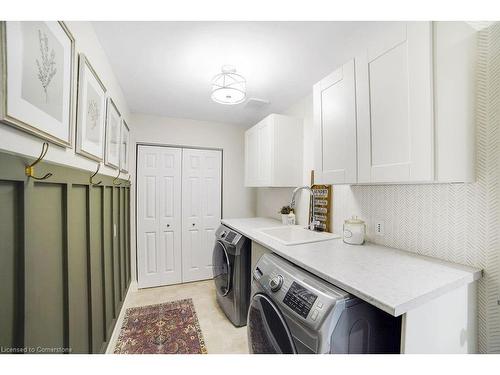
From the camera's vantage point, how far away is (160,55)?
1.59m

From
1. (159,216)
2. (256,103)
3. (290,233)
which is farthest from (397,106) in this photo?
(159,216)

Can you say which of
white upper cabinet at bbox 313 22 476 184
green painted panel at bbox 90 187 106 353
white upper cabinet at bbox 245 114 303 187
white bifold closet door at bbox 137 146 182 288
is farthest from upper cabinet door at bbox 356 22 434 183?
white bifold closet door at bbox 137 146 182 288

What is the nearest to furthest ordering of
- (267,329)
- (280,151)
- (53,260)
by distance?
(53,260) → (267,329) → (280,151)

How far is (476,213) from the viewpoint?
1046mm

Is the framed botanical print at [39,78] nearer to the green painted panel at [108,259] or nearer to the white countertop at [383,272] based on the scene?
the green painted panel at [108,259]

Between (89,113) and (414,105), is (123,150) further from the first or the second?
(414,105)

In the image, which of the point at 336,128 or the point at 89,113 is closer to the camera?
the point at 89,113

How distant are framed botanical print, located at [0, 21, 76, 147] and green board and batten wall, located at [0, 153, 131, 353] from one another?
0.44 feet

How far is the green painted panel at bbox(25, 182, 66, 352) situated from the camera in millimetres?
718

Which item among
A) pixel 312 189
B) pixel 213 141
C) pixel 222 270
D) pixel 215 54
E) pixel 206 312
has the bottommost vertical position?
pixel 206 312

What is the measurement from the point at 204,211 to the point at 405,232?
2.52 metres

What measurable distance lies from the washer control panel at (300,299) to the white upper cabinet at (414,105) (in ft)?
2.41

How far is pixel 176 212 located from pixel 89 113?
6.61 feet

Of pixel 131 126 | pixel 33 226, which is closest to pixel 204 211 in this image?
pixel 131 126
